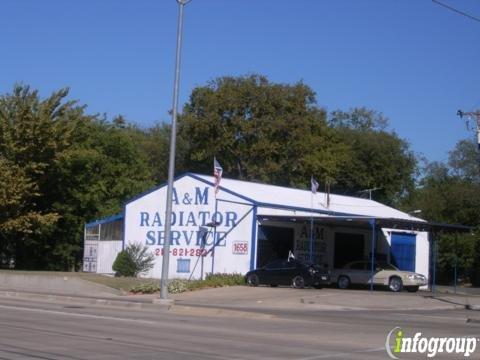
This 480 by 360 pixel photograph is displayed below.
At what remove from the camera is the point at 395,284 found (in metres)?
39.0

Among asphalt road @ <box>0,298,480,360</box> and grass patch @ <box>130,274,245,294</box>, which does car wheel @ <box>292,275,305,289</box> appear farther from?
asphalt road @ <box>0,298,480,360</box>

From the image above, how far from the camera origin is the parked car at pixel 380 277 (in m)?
38.8

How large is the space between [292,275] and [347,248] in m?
10.4

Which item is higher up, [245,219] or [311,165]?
[311,165]

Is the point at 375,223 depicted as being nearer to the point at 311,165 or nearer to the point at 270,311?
the point at 270,311

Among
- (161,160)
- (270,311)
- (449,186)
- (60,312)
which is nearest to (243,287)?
(270,311)

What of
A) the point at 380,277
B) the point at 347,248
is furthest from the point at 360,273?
the point at 347,248

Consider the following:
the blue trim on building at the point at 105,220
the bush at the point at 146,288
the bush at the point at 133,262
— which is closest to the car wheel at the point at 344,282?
the bush at the point at 146,288

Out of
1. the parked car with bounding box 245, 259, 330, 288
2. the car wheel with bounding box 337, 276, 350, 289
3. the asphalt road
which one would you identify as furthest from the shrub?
the asphalt road

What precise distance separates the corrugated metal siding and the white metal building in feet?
0.20

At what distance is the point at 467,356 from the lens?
43.6 ft

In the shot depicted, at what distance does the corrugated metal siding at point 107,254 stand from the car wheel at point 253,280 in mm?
11783

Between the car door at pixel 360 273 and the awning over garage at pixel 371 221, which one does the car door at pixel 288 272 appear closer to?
the awning over garage at pixel 371 221

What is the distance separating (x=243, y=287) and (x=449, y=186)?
39.1 meters
